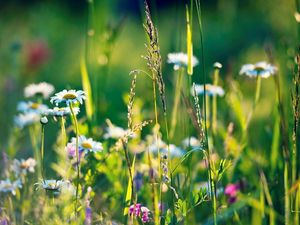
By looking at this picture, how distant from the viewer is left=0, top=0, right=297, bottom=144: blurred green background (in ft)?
8.42

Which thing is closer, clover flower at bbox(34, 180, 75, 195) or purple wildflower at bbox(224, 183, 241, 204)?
clover flower at bbox(34, 180, 75, 195)

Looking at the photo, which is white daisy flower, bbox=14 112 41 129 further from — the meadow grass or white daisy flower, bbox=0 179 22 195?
white daisy flower, bbox=0 179 22 195

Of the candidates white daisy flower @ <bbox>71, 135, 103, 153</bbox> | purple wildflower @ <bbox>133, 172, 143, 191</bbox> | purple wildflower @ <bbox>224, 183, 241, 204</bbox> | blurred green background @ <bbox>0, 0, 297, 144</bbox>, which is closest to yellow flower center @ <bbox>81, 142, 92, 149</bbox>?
white daisy flower @ <bbox>71, 135, 103, 153</bbox>

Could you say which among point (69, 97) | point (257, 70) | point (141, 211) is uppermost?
point (257, 70)

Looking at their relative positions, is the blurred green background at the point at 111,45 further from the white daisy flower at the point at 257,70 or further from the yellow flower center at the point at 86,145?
the yellow flower center at the point at 86,145

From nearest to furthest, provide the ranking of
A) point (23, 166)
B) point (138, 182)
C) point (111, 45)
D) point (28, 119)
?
point (23, 166)
point (138, 182)
point (28, 119)
point (111, 45)

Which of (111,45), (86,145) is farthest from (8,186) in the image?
(111,45)

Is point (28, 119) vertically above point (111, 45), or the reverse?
point (111, 45)

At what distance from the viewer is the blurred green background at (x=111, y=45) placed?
257cm

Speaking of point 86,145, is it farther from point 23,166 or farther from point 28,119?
point 28,119

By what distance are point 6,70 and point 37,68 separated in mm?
291

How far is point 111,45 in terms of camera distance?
1.89 metres

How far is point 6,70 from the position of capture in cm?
329

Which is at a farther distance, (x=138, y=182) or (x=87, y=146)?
(x=138, y=182)
